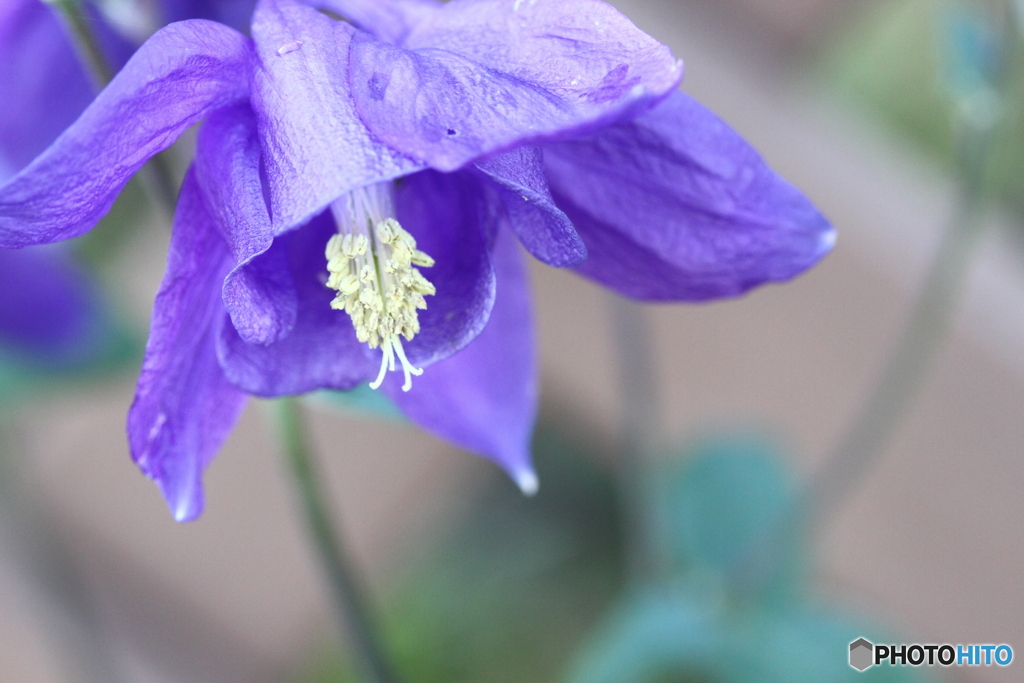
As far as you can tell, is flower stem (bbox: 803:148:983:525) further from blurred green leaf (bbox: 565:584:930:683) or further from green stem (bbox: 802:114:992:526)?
blurred green leaf (bbox: 565:584:930:683)

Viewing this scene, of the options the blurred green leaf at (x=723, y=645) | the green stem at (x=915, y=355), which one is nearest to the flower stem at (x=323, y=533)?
the blurred green leaf at (x=723, y=645)

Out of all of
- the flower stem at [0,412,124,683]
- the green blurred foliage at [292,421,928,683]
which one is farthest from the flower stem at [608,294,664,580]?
the flower stem at [0,412,124,683]

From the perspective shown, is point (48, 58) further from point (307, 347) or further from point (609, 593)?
point (609, 593)

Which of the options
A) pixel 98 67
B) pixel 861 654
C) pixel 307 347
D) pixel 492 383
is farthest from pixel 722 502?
pixel 98 67

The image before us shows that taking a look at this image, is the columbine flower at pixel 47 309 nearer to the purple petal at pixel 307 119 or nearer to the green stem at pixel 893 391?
the purple petal at pixel 307 119

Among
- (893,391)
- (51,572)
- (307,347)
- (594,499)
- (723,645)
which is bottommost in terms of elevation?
(51,572)

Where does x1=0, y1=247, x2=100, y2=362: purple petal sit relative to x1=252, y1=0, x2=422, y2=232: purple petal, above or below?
below
